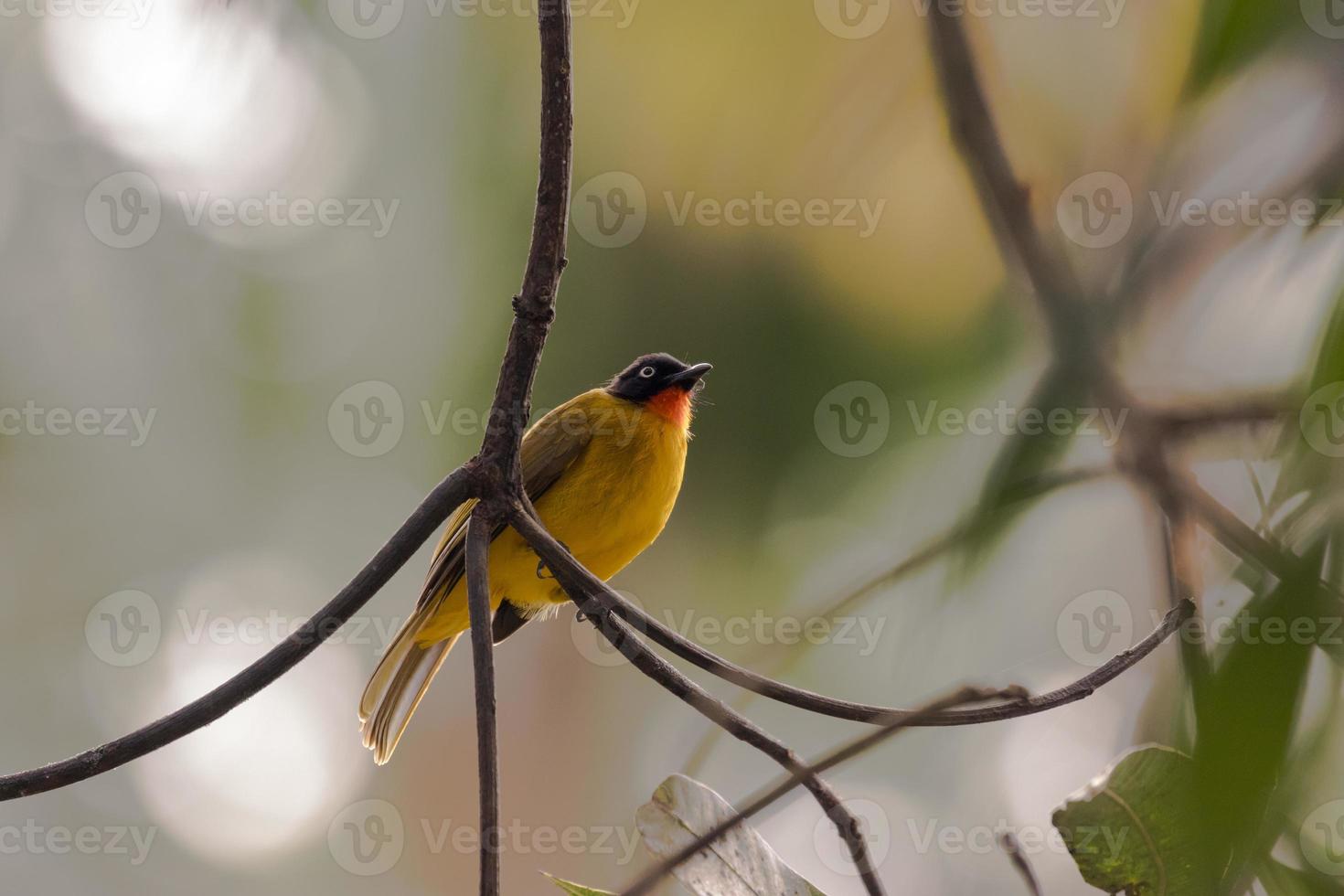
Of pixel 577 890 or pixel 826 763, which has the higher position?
pixel 826 763

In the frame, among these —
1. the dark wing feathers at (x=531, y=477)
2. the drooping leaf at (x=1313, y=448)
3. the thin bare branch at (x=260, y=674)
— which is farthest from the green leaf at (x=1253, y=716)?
the dark wing feathers at (x=531, y=477)

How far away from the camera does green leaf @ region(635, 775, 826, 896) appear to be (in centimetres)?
93

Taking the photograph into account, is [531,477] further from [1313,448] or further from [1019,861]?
[1313,448]

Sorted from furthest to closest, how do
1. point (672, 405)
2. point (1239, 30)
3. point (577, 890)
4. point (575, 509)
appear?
point (672, 405)
point (575, 509)
point (577, 890)
point (1239, 30)

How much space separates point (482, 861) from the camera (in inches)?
33.0

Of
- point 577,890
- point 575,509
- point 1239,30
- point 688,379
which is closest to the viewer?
point 1239,30

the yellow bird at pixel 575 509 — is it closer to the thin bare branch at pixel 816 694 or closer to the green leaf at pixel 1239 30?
the thin bare branch at pixel 816 694

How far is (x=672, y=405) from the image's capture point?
3.15 m

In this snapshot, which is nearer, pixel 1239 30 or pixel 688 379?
pixel 1239 30

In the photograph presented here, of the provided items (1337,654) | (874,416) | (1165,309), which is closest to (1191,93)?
(1165,309)

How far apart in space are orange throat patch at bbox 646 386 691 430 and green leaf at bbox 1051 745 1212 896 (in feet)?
7.64

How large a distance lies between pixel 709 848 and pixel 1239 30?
755 millimetres

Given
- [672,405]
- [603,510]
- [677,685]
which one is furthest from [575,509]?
[677,685]

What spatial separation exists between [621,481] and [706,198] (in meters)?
1.70
